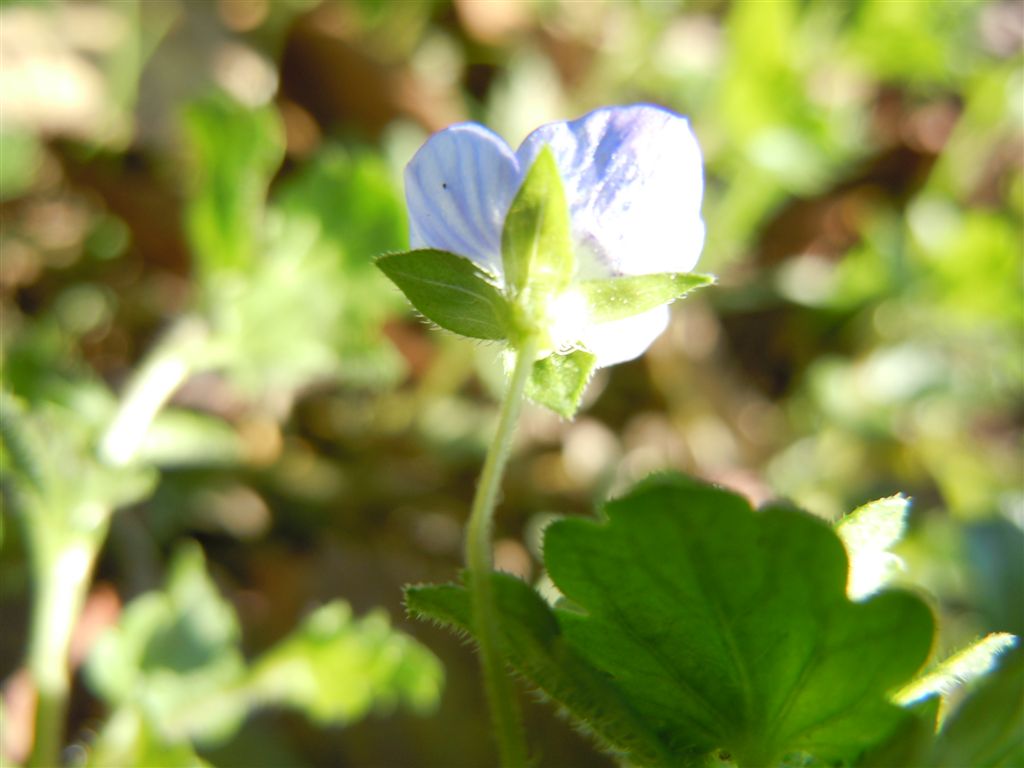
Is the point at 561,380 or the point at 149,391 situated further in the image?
the point at 149,391

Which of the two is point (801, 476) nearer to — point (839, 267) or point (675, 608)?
point (839, 267)

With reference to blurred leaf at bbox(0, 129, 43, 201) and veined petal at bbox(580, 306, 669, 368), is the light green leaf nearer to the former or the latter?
veined petal at bbox(580, 306, 669, 368)

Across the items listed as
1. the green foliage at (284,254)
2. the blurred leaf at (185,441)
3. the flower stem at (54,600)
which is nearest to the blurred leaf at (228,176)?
the green foliage at (284,254)

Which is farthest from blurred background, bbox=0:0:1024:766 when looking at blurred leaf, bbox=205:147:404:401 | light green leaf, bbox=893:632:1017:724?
light green leaf, bbox=893:632:1017:724

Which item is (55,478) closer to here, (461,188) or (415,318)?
(461,188)

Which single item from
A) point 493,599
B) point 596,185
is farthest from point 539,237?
point 493,599

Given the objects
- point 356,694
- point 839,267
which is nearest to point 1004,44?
point 839,267

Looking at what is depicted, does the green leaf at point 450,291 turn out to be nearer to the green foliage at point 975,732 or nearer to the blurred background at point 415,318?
the green foliage at point 975,732
